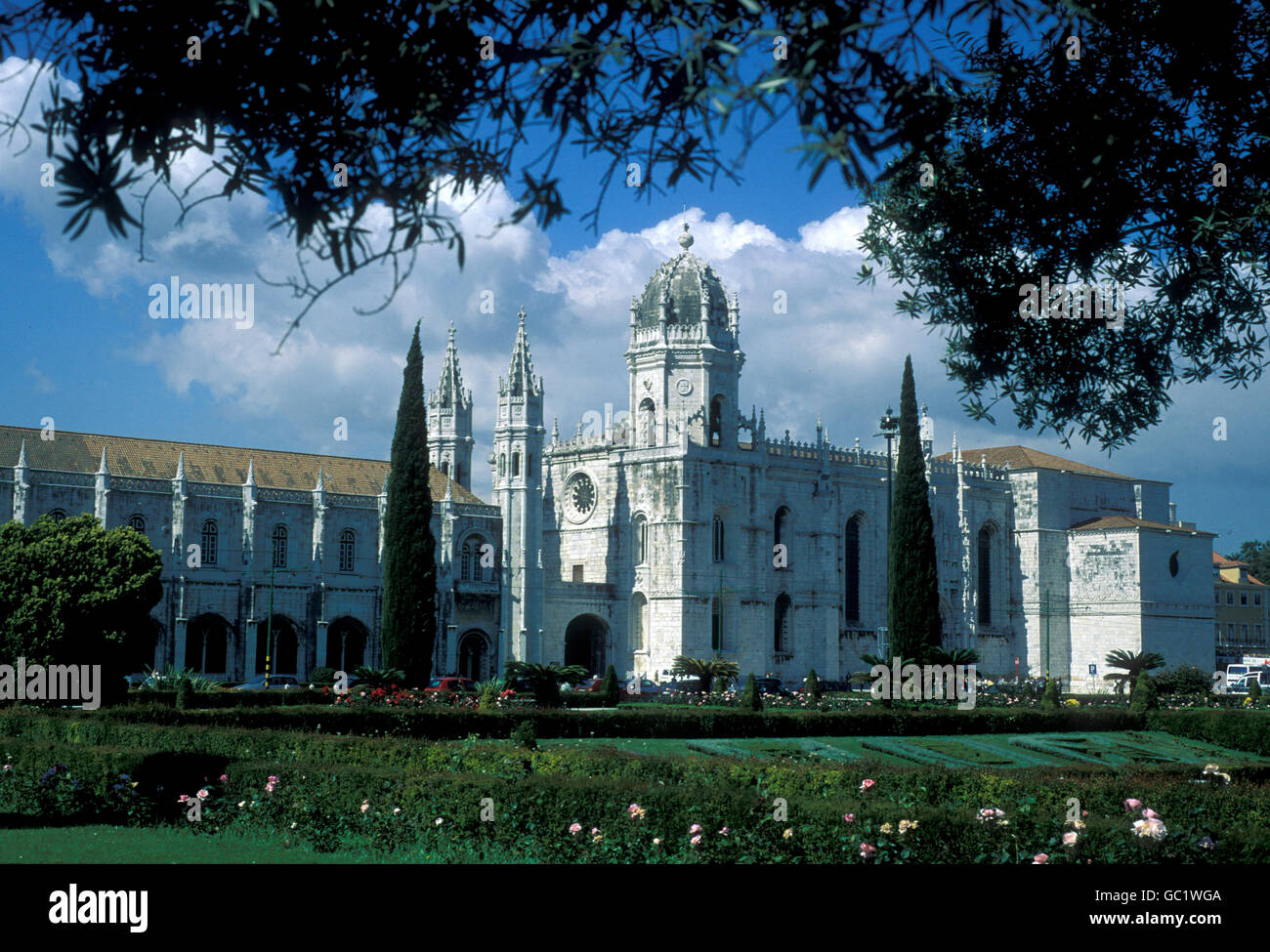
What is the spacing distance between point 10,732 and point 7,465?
109 ft

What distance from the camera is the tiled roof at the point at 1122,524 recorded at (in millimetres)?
80750

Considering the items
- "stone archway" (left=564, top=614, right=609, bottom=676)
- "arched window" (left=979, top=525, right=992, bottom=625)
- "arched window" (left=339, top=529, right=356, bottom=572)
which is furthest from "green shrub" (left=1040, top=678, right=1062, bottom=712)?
"arched window" (left=979, top=525, right=992, bottom=625)

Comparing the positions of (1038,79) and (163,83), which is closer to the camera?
(163,83)

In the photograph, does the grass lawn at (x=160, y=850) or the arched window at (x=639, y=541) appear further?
the arched window at (x=639, y=541)

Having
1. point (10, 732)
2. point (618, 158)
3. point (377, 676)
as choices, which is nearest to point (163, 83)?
point (618, 158)

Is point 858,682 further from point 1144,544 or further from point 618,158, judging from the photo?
point 618,158

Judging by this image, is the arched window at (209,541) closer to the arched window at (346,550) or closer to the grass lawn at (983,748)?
the arched window at (346,550)

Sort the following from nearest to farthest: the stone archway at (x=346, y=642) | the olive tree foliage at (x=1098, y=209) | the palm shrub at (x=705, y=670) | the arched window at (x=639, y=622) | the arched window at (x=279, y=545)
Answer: the olive tree foliage at (x=1098, y=209) → the palm shrub at (x=705, y=670) → the arched window at (x=279, y=545) → the stone archway at (x=346, y=642) → the arched window at (x=639, y=622)

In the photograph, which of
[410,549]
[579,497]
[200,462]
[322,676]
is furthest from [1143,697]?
[200,462]

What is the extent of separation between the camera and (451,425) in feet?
227

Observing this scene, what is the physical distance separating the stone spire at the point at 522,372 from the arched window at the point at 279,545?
13.2 meters

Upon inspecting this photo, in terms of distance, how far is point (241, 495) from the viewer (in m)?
58.3

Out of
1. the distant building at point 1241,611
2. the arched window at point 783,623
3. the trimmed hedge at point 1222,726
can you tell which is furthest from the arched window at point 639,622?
the distant building at point 1241,611

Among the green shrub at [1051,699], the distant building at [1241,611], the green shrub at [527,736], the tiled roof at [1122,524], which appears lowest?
the green shrub at [1051,699]
